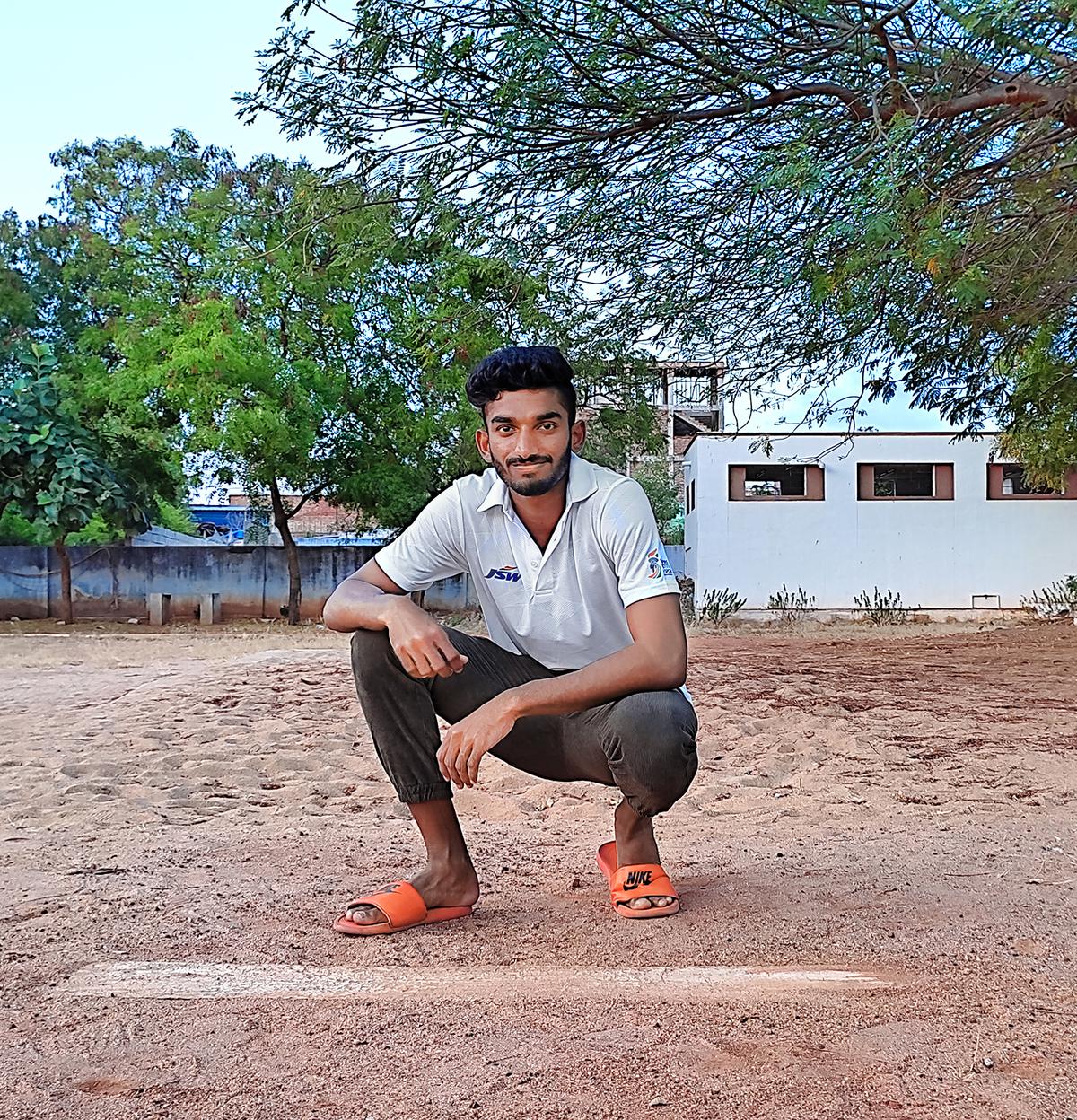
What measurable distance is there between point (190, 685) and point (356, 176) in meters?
3.63

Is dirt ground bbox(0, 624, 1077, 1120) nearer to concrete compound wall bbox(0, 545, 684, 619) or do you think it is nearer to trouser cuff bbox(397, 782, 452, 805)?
trouser cuff bbox(397, 782, 452, 805)

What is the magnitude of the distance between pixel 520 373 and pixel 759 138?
4.49m

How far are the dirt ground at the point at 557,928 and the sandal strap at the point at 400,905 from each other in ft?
0.13

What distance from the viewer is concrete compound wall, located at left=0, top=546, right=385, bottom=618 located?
20.9 meters

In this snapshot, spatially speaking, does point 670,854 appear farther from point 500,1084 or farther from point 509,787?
point 500,1084

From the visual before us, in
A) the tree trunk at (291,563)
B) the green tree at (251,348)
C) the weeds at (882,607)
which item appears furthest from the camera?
the tree trunk at (291,563)

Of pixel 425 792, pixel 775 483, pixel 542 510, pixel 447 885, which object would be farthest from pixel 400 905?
pixel 775 483

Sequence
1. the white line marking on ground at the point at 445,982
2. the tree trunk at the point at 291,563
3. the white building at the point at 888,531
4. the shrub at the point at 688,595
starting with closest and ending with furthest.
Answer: the white line marking on ground at the point at 445,982 → the tree trunk at the point at 291,563 → the white building at the point at 888,531 → the shrub at the point at 688,595

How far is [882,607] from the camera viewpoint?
19.5m

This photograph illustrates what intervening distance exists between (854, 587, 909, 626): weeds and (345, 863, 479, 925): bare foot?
17.0 meters

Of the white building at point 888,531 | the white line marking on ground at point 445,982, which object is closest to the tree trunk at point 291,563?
the white building at point 888,531

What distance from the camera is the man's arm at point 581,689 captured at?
8.23 ft

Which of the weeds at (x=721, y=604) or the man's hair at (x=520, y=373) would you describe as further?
the weeds at (x=721, y=604)

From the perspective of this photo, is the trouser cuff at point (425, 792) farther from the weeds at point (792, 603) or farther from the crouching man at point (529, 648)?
the weeds at point (792, 603)
